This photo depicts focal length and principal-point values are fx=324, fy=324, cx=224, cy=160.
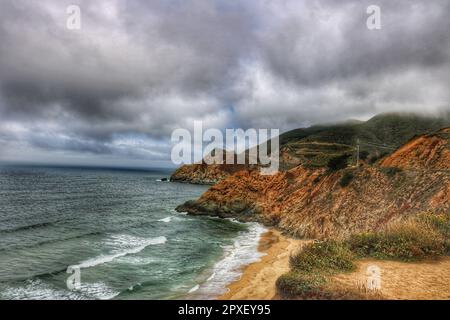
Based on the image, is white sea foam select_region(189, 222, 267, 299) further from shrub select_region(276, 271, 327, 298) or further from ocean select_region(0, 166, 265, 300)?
shrub select_region(276, 271, 327, 298)

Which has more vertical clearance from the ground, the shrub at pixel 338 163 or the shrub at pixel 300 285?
the shrub at pixel 338 163

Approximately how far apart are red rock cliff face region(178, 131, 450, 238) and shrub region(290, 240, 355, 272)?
10198 millimetres

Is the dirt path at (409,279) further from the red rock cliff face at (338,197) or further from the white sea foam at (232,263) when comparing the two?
the red rock cliff face at (338,197)

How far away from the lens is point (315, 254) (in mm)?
14352

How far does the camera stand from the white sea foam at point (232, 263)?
1639 centimetres

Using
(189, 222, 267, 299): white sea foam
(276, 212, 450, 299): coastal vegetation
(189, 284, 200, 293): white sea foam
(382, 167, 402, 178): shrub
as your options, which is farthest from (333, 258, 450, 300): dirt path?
(382, 167, 402, 178): shrub

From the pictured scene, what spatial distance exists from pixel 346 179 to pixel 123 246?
21906mm

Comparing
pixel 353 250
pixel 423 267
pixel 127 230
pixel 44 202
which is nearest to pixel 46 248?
pixel 127 230

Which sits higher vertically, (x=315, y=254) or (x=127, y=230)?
(x=315, y=254)

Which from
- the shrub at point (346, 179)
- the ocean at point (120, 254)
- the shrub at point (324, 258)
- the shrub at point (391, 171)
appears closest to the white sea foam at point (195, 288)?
the ocean at point (120, 254)

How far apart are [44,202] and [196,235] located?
114 feet

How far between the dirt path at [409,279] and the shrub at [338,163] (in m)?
22.8

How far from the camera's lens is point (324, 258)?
45.2ft
